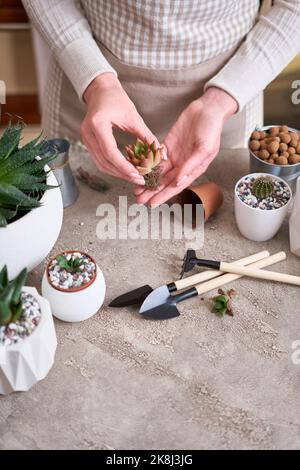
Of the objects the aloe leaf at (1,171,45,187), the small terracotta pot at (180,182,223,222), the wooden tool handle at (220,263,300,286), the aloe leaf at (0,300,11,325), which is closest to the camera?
the aloe leaf at (0,300,11,325)

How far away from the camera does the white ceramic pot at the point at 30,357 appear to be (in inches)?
30.7

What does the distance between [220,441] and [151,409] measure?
110mm

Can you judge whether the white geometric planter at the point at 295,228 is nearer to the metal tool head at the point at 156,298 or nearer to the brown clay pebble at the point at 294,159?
the brown clay pebble at the point at 294,159

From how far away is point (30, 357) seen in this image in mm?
801

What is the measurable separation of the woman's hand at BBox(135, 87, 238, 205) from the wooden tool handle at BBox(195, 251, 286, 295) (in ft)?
0.65

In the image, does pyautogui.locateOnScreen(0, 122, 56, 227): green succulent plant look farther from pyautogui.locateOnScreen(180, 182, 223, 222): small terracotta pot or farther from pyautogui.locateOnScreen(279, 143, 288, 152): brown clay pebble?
pyautogui.locateOnScreen(279, 143, 288, 152): brown clay pebble

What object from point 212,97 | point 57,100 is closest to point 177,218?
point 212,97

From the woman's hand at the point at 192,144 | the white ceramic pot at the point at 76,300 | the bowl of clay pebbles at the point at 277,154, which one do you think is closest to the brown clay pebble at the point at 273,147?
the bowl of clay pebbles at the point at 277,154

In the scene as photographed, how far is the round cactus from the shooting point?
3.42 feet

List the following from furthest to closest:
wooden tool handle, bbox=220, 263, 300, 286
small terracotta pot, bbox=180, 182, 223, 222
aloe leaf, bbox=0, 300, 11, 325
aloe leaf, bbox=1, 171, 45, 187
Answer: small terracotta pot, bbox=180, 182, 223, 222
wooden tool handle, bbox=220, 263, 300, 286
aloe leaf, bbox=1, 171, 45, 187
aloe leaf, bbox=0, 300, 11, 325

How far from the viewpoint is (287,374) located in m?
0.88

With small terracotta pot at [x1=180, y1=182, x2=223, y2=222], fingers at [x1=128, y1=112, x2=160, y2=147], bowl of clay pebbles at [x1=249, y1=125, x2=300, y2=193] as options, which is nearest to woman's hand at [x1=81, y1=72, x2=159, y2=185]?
fingers at [x1=128, y1=112, x2=160, y2=147]

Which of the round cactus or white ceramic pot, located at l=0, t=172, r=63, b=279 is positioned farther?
the round cactus

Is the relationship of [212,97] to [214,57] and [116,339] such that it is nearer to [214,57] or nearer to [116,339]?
[214,57]
